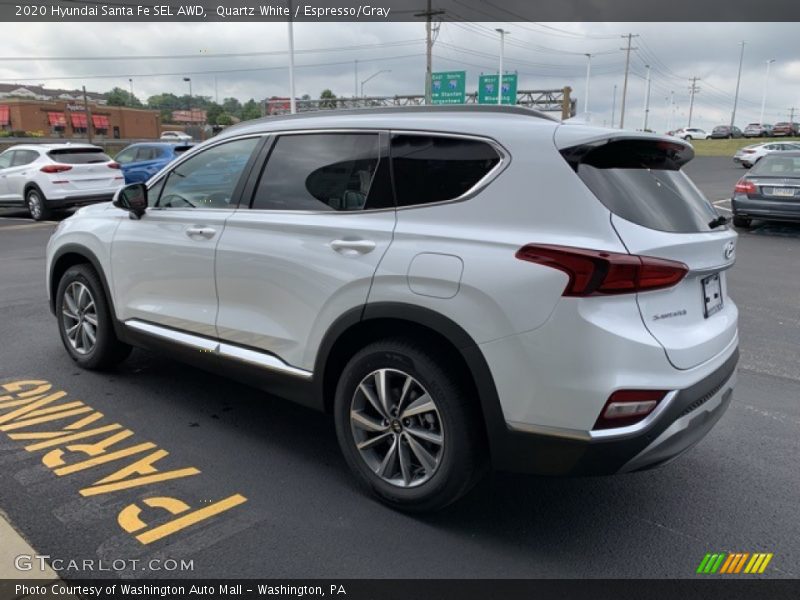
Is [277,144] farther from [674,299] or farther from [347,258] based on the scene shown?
[674,299]

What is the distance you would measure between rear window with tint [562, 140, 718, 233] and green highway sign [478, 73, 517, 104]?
46.0 metres

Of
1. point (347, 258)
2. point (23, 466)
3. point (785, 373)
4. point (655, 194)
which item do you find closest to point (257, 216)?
point (347, 258)

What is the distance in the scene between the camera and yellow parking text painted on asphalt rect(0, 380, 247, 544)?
2.97 metres

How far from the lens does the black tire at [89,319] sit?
4.66m

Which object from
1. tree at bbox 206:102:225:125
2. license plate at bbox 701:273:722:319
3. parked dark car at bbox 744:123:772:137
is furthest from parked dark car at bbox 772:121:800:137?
tree at bbox 206:102:225:125

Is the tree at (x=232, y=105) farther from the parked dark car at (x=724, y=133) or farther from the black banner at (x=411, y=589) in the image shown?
the black banner at (x=411, y=589)

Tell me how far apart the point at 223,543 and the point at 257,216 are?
1.72 metres

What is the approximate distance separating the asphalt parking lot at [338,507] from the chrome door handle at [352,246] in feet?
4.01

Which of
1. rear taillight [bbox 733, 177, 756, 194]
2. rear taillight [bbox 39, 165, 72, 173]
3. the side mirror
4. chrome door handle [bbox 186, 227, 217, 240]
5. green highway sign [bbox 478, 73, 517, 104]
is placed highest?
green highway sign [bbox 478, 73, 517, 104]

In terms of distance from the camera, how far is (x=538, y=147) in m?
2.67

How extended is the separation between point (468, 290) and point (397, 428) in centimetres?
80

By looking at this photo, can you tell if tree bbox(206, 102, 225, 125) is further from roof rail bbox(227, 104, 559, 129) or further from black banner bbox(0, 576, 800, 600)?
black banner bbox(0, 576, 800, 600)

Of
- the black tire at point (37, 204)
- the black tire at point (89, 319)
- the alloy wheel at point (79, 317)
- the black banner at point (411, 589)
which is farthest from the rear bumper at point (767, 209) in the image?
the black tire at point (37, 204)

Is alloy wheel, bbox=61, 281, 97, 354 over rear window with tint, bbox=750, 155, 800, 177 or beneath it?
beneath
